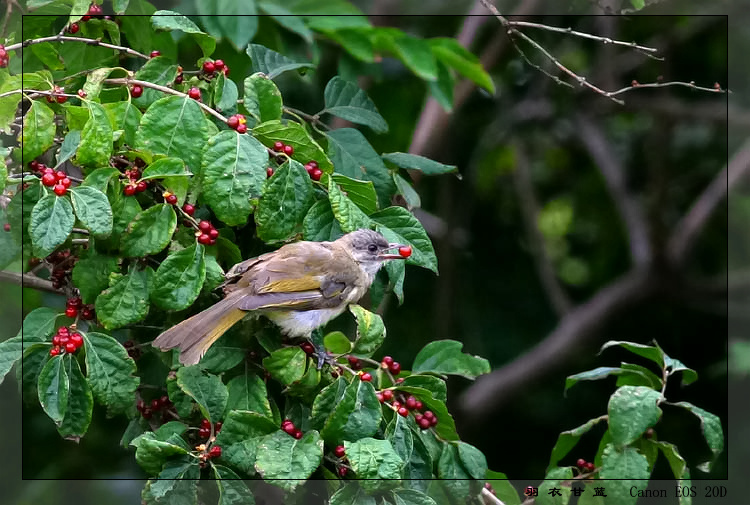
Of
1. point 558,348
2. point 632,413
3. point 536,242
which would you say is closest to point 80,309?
point 632,413

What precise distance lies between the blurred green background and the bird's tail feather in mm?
2926

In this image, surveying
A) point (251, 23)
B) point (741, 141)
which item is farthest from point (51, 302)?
point (741, 141)

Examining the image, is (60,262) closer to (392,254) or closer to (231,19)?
(392,254)

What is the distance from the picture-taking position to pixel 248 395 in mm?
2416

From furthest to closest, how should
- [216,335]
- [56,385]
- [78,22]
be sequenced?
[78,22]
[216,335]
[56,385]

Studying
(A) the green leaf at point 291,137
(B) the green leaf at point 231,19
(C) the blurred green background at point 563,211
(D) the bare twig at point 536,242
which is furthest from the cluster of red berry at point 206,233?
(D) the bare twig at point 536,242

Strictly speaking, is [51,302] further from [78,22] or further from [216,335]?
[216,335]

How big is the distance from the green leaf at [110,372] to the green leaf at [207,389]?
0.39 ft

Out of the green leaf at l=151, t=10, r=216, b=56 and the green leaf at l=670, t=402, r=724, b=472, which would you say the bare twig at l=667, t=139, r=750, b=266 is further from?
the green leaf at l=151, t=10, r=216, b=56

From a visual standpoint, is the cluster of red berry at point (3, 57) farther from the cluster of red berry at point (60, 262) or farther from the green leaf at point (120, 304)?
the green leaf at point (120, 304)

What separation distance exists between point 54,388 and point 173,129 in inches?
28.2

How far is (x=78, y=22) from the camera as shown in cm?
277

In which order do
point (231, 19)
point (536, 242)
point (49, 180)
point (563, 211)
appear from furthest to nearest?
1. point (563, 211)
2. point (536, 242)
3. point (231, 19)
4. point (49, 180)

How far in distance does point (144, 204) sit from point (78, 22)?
0.70 meters
